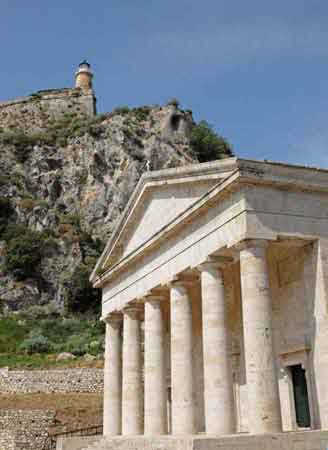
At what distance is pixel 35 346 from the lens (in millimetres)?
43406

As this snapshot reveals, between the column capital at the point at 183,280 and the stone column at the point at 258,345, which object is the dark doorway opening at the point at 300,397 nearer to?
the stone column at the point at 258,345

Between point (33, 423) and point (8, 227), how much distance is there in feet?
138

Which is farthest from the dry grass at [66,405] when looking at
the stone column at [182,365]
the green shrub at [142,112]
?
the green shrub at [142,112]

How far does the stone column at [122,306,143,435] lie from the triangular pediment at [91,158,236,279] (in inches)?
116

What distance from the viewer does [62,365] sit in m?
37.1

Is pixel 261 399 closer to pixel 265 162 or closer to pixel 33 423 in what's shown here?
pixel 265 162

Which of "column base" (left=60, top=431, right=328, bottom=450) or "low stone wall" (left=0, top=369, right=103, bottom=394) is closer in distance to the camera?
"column base" (left=60, top=431, right=328, bottom=450)

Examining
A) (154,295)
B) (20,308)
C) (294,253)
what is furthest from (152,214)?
(20,308)

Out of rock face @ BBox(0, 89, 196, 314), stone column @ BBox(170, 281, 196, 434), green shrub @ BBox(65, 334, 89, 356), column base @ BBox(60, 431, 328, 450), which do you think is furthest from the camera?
rock face @ BBox(0, 89, 196, 314)

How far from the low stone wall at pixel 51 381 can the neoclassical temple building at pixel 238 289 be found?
41.3 feet

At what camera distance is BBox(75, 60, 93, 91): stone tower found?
95.6 metres

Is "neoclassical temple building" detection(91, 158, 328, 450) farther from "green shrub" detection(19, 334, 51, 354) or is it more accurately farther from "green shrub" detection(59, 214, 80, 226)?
"green shrub" detection(59, 214, 80, 226)

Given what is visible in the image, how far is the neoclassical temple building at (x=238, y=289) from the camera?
47.6 ft

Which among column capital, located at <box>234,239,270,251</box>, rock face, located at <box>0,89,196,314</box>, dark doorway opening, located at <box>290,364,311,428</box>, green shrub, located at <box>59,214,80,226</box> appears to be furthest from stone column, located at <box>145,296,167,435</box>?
green shrub, located at <box>59,214,80,226</box>
